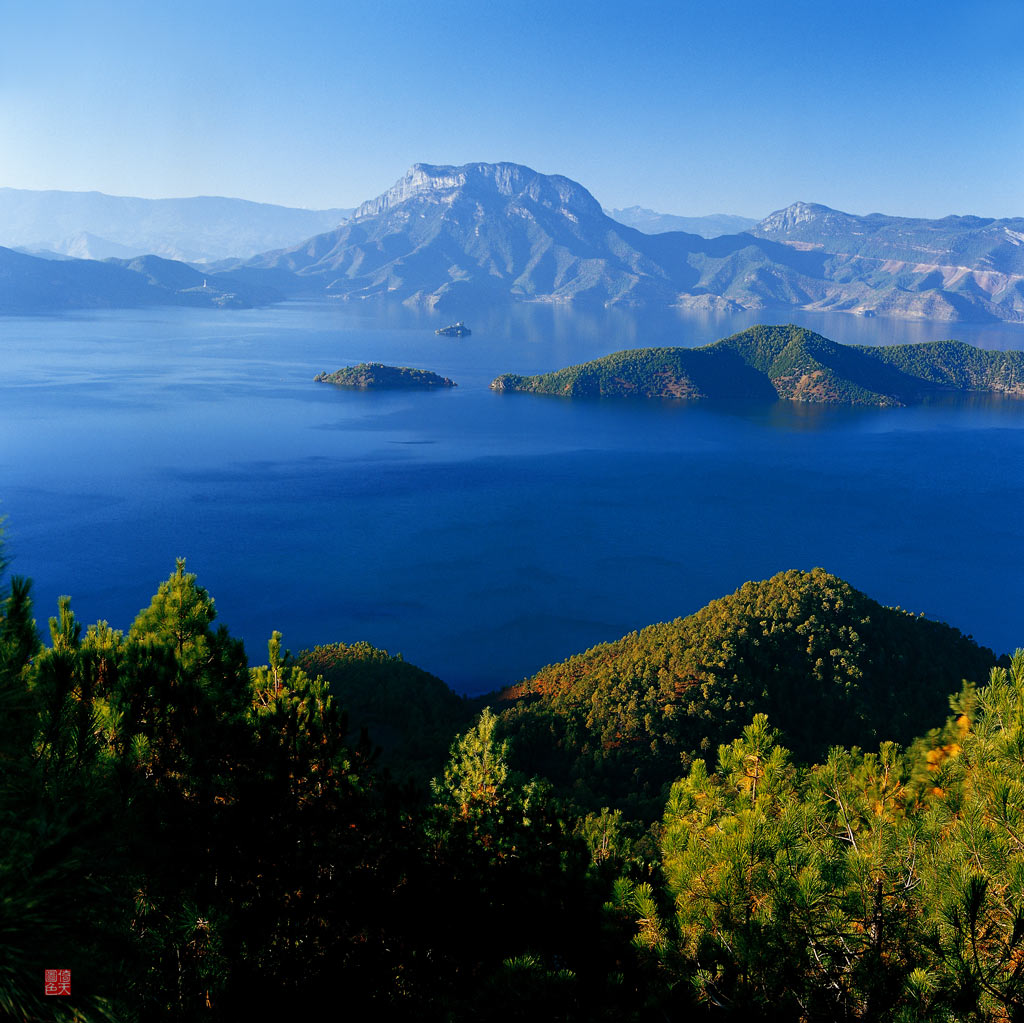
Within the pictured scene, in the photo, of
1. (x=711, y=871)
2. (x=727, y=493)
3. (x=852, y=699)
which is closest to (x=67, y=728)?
(x=711, y=871)

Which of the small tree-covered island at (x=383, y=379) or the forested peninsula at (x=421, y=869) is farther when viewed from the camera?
the small tree-covered island at (x=383, y=379)

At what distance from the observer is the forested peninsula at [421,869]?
4727 millimetres

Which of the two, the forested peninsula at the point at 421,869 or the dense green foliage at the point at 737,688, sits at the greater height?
the forested peninsula at the point at 421,869

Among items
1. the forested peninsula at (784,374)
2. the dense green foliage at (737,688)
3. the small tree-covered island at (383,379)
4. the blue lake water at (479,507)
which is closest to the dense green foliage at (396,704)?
the dense green foliage at (737,688)

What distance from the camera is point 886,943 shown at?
5.41 meters

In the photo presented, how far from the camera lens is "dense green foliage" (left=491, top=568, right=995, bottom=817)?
28.2m

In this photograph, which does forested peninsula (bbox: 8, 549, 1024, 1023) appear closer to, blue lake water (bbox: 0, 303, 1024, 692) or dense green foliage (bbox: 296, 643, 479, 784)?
dense green foliage (bbox: 296, 643, 479, 784)

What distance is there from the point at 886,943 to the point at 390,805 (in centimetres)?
527

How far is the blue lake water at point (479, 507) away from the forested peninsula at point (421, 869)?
3344cm

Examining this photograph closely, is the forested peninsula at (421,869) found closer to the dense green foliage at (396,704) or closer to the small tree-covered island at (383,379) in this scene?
the dense green foliage at (396,704)

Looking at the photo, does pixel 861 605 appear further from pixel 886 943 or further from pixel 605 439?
pixel 605 439

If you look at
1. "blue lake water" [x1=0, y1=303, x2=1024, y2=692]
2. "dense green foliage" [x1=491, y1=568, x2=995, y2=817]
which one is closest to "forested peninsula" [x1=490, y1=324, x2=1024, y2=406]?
"blue lake water" [x1=0, y1=303, x2=1024, y2=692]

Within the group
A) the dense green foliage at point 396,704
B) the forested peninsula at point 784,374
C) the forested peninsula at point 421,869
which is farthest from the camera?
the forested peninsula at point 784,374

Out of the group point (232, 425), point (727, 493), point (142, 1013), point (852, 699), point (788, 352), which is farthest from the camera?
point (788, 352)
